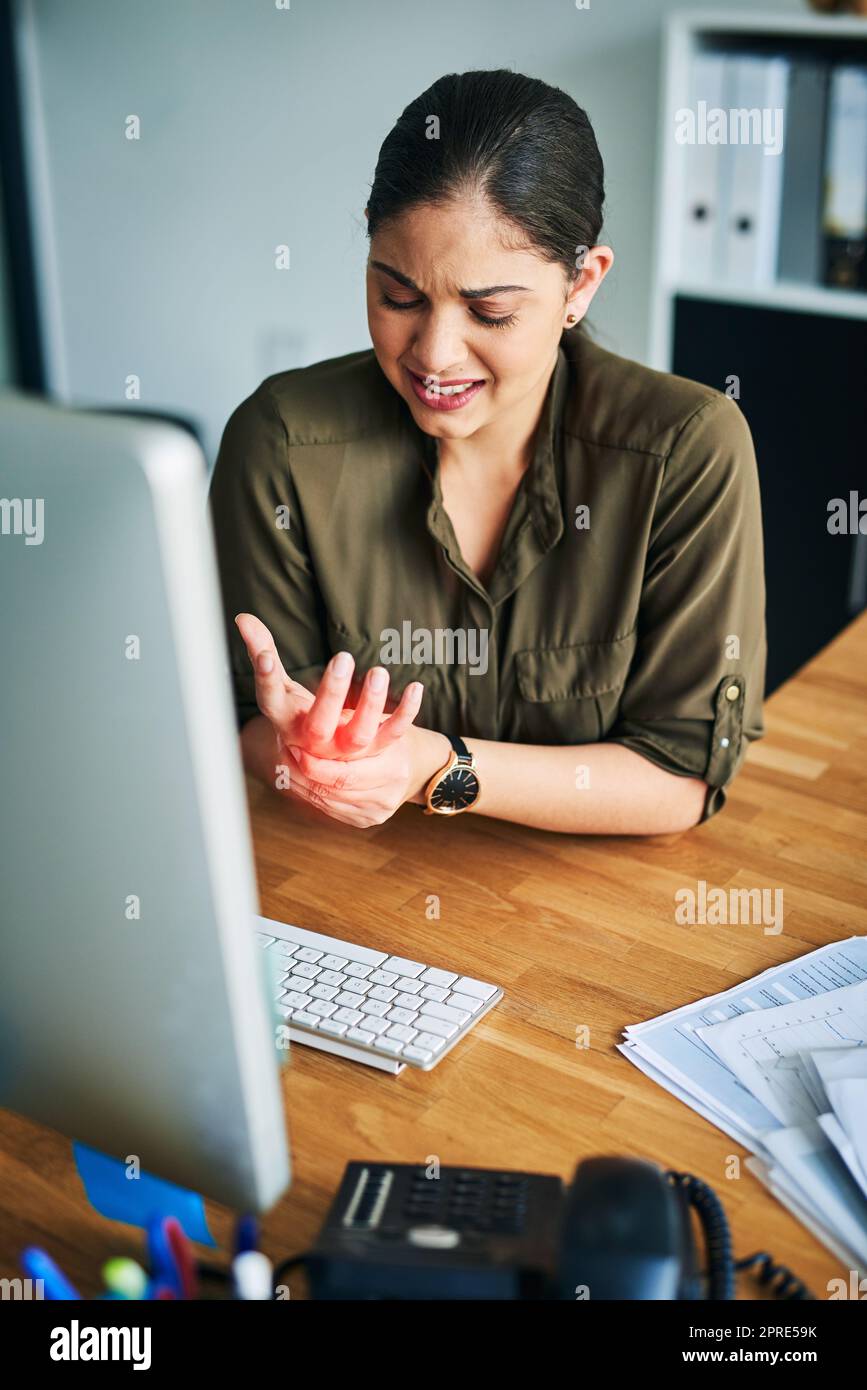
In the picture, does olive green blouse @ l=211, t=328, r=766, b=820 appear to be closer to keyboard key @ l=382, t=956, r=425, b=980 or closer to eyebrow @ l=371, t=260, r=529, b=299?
eyebrow @ l=371, t=260, r=529, b=299

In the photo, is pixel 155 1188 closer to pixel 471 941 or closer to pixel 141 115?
pixel 471 941

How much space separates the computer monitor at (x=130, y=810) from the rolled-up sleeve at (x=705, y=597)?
0.73 m

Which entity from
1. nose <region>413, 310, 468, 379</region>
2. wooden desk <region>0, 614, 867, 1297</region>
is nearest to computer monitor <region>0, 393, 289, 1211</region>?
wooden desk <region>0, 614, 867, 1297</region>

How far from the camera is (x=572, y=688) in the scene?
1.42 m

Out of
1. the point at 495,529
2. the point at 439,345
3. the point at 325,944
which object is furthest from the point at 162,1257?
the point at 495,529

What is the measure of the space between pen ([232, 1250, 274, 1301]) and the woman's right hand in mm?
483

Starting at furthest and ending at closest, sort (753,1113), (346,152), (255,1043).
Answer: (346,152) < (753,1113) < (255,1043)

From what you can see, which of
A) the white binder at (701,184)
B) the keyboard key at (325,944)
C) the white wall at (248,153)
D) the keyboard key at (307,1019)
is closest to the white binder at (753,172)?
the white binder at (701,184)

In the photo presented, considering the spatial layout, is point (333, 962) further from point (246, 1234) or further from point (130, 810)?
point (130, 810)

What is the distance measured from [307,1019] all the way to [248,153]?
9.68 ft

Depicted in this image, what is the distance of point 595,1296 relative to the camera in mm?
694

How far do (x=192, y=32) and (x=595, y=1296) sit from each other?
3.44 meters

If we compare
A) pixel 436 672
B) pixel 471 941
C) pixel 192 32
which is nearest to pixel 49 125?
Answer: pixel 192 32

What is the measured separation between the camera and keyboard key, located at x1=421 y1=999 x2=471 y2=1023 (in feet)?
3.23
